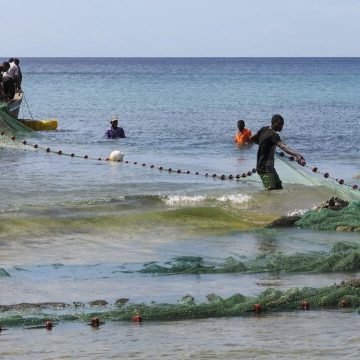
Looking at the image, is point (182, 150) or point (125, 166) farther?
point (182, 150)

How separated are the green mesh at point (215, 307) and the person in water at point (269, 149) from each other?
4.52 m

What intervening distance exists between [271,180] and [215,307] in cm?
629

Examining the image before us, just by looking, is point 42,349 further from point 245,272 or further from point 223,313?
point 245,272

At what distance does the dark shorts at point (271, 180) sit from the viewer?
14094 millimetres

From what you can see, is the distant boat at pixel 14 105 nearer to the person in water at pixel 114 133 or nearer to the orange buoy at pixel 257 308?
the person in water at pixel 114 133

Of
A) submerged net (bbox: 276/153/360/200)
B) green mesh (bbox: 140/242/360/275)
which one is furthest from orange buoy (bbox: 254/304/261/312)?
submerged net (bbox: 276/153/360/200)

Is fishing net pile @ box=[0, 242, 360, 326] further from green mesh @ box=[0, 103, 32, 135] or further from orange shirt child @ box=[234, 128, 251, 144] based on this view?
orange shirt child @ box=[234, 128, 251, 144]

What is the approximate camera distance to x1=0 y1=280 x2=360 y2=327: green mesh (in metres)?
7.79

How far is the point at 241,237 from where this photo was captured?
1225 cm

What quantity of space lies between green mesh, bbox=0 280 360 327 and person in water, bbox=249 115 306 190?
178 inches

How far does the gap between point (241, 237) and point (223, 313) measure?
14.1 ft

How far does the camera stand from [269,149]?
1362 centimetres

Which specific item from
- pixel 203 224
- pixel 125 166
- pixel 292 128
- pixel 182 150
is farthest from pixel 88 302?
pixel 292 128

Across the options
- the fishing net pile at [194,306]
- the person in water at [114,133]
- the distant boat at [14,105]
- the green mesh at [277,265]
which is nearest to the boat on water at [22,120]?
the distant boat at [14,105]
